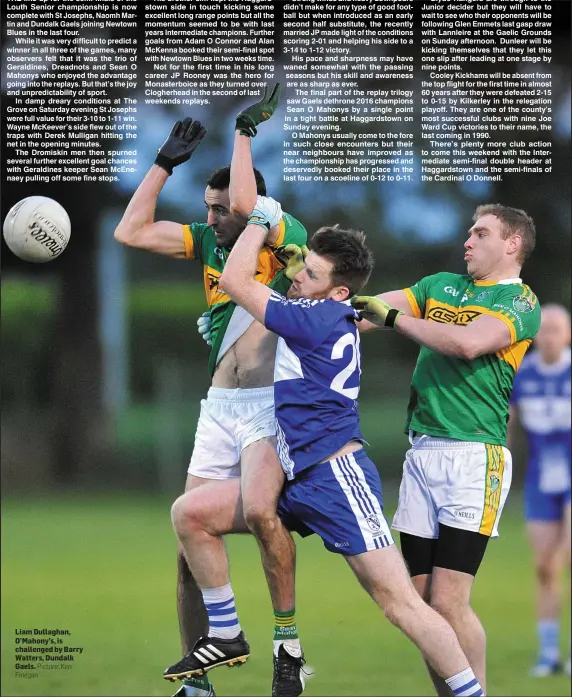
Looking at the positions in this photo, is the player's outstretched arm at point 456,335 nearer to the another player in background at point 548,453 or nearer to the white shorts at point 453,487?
the white shorts at point 453,487

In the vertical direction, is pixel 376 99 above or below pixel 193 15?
below

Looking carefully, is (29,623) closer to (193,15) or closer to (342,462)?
(342,462)

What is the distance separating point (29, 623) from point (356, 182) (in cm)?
324

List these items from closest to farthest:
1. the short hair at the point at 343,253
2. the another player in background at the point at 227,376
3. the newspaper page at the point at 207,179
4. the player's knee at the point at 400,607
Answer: the player's knee at the point at 400,607 < the short hair at the point at 343,253 < the another player in background at the point at 227,376 < the newspaper page at the point at 207,179

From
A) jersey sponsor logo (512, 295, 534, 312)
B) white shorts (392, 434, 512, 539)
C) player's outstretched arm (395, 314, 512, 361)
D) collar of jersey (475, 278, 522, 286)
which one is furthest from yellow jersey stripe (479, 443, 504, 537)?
collar of jersey (475, 278, 522, 286)

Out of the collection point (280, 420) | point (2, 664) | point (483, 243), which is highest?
point (483, 243)

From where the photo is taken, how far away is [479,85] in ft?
17.9

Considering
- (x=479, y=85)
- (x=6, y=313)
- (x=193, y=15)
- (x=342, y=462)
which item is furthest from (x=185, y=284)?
(x=342, y=462)

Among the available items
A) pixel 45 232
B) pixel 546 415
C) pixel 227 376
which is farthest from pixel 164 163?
pixel 546 415

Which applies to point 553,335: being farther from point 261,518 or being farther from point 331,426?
point 261,518

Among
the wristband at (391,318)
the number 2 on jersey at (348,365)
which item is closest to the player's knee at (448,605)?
the number 2 on jersey at (348,365)

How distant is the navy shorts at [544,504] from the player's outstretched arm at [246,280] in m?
3.47

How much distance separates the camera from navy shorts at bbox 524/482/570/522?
6.50 m

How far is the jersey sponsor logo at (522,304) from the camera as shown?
163 inches
